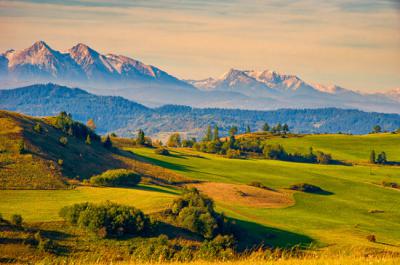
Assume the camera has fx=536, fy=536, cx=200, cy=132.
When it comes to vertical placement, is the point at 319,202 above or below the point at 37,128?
below

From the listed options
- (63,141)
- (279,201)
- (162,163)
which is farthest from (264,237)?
(162,163)

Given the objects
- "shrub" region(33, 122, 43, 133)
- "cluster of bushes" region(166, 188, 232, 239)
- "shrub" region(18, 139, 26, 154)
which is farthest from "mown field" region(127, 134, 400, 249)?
"shrub" region(18, 139, 26, 154)

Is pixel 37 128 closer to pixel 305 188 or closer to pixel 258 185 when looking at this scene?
pixel 258 185

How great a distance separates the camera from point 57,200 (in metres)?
85.9

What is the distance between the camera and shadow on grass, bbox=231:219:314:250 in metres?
80.4

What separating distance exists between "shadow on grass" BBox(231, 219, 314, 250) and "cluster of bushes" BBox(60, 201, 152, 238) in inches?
602

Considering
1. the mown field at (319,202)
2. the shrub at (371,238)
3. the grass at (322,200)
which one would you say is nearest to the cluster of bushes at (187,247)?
the mown field at (319,202)

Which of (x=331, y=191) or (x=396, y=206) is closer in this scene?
(x=396, y=206)

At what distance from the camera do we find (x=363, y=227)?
10381cm

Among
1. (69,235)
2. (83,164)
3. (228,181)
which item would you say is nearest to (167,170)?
(228,181)

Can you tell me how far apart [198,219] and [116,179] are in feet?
108

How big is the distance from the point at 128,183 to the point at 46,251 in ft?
174

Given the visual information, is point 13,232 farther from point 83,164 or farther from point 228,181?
point 228,181

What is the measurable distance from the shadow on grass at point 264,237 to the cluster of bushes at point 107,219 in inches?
602
